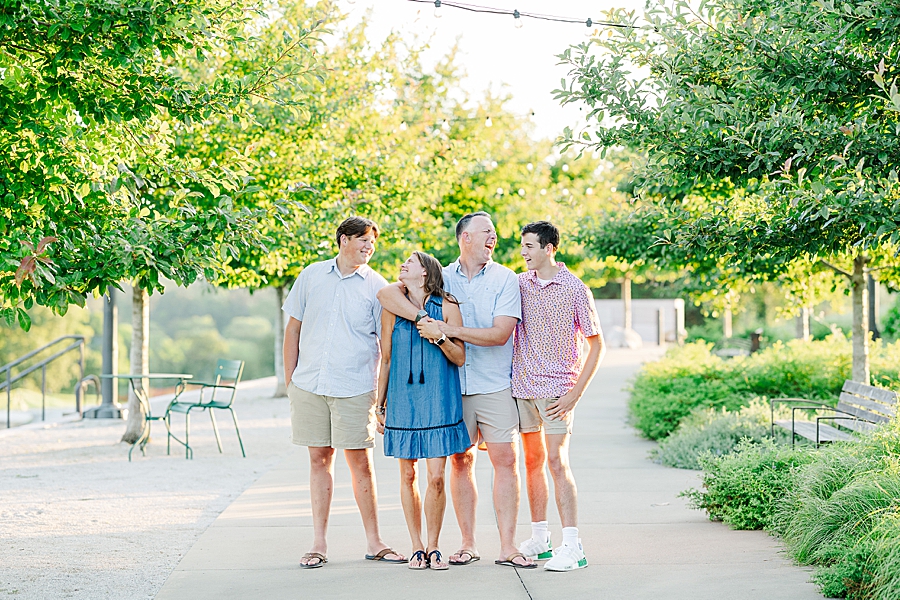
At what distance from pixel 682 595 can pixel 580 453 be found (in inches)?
221

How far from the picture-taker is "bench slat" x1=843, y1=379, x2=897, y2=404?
7707 mm

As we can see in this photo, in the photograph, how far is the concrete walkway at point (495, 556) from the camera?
513 cm

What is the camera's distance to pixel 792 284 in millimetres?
13195

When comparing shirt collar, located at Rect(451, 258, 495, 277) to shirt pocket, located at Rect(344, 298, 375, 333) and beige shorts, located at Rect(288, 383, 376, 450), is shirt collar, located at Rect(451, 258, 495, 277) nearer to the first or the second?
shirt pocket, located at Rect(344, 298, 375, 333)

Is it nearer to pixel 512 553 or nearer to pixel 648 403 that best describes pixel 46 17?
pixel 512 553

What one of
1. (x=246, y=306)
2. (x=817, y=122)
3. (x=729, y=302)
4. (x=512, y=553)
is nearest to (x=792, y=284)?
(x=729, y=302)

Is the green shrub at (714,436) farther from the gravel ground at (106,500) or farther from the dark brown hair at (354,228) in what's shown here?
the dark brown hair at (354,228)

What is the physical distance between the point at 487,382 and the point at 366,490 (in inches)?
38.0

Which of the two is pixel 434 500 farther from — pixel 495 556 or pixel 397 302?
pixel 397 302

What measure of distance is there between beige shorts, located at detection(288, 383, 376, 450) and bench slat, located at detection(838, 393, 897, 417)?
13.0 feet

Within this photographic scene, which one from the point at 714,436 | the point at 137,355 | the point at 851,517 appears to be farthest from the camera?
the point at 137,355

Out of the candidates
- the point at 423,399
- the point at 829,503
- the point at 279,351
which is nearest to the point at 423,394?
the point at 423,399

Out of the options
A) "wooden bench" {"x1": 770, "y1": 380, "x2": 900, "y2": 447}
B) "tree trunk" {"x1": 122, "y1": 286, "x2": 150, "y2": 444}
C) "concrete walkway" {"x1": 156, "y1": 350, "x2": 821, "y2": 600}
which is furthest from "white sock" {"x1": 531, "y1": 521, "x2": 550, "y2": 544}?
"tree trunk" {"x1": 122, "y1": 286, "x2": 150, "y2": 444}

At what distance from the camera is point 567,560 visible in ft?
18.1
